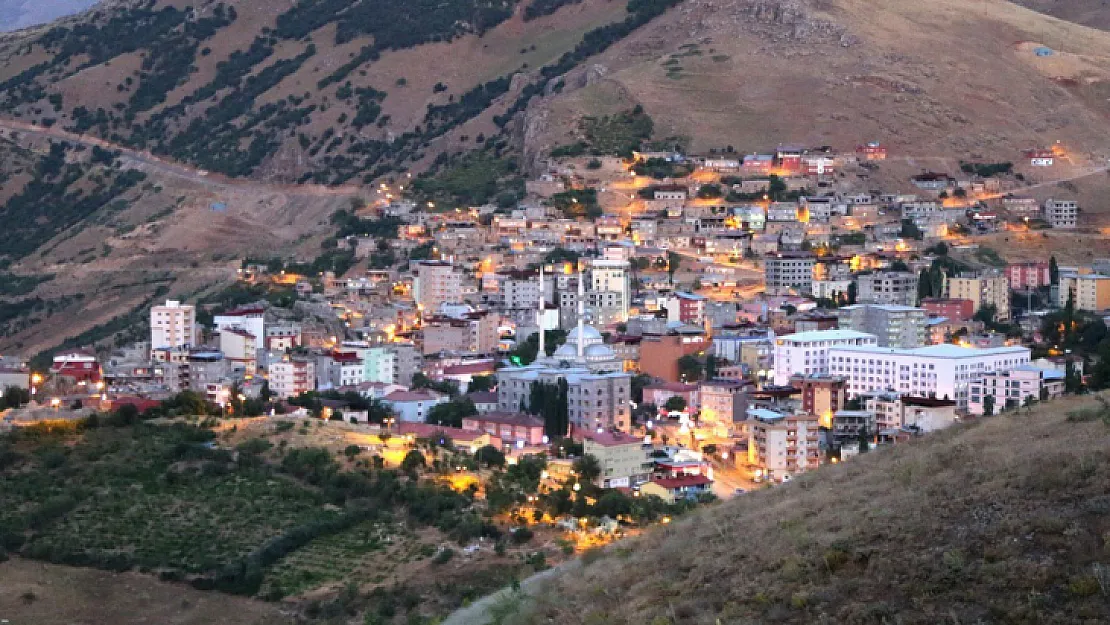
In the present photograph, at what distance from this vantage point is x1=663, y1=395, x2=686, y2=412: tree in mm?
Answer: 43219

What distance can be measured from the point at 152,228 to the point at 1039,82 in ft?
122

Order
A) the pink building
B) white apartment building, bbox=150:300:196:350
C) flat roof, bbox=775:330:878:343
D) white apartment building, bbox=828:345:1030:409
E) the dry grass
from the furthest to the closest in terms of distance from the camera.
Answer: the pink building → white apartment building, bbox=150:300:196:350 → flat roof, bbox=775:330:878:343 → white apartment building, bbox=828:345:1030:409 → the dry grass

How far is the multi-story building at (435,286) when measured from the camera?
57.6m

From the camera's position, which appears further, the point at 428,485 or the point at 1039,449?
the point at 428,485

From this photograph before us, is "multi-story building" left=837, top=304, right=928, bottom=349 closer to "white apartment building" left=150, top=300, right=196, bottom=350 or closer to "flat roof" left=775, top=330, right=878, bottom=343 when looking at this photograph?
"flat roof" left=775, top=330, right=878, bottom=343

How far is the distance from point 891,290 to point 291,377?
1761 centimetres

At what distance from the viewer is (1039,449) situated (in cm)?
1410

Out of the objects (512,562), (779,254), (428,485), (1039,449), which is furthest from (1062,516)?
(779,254)

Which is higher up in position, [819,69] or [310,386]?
[819,69]

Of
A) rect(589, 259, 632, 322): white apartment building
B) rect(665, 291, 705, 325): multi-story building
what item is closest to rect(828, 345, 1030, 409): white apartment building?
rect(665, 291, 705, 325): multi-story building

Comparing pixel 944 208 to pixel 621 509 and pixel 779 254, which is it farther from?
pixel 621 509

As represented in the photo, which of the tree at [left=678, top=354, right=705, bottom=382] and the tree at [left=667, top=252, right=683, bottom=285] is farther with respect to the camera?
the tree at [left=667, top=252, right=683, bottom=285]

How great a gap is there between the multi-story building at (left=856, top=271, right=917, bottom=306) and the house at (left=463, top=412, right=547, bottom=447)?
57.2 feet

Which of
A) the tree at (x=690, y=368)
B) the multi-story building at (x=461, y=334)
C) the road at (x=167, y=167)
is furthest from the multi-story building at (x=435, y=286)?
the road at (x=167, y=167)
